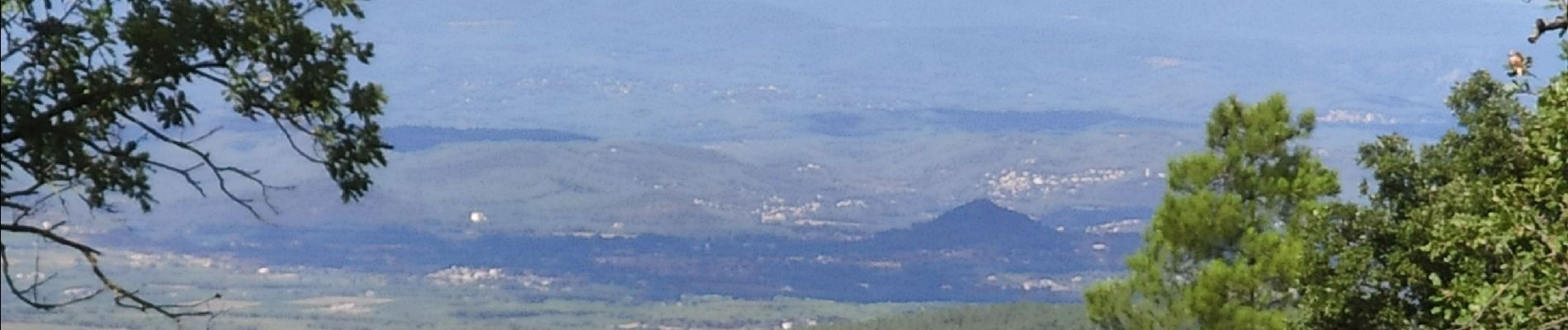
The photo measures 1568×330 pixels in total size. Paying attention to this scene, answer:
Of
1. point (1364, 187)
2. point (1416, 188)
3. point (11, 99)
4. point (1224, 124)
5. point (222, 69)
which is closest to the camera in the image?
point (11, 99)

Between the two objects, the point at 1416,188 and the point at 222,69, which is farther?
the point at 1416,188

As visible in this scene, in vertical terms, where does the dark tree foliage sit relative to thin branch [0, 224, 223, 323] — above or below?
above

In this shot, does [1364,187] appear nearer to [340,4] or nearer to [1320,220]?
[1320,220]

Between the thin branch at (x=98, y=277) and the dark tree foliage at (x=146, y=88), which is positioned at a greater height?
the dark tree foliage at (x=146, y=88)

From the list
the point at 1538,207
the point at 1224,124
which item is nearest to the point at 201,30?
the point at 1538,207

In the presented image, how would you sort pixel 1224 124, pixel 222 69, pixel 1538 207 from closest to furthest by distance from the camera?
pixel 222 69, pixel 1538 207, pixel 1224 124

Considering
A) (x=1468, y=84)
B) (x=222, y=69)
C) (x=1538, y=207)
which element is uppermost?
(x=1468, y=84)

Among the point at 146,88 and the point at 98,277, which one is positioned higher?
the point at 146,88

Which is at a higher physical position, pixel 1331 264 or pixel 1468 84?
pixel 1468 84
